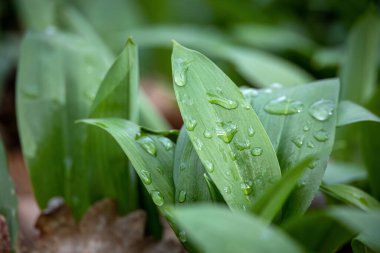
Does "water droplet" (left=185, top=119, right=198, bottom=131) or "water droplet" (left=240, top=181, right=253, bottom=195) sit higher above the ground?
"water droplet" (left=185, top=119, right=198, bottom=131)

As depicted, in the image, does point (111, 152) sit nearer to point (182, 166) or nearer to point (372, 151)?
point (182, 166)

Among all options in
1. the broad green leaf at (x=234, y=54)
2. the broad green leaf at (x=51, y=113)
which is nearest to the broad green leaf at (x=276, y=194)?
the broad green leaf at (x=51, y=113)

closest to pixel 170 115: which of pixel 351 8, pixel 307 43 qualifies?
pixel 307 43

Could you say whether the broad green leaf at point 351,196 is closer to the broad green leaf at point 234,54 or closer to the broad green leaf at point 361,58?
the broad green leaf at point 361,58

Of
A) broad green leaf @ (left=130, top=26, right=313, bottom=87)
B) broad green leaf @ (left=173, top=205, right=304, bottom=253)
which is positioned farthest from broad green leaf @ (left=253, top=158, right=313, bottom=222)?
broad green leaf @ (left=130, top=26, right=313, bottom=87)

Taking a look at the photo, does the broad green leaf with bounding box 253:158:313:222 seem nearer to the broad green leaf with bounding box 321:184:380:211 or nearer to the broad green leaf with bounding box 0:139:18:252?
the broad green leaf with bounding box 321:184:380:211

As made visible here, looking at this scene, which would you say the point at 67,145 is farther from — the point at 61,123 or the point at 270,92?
the point at 270,92
